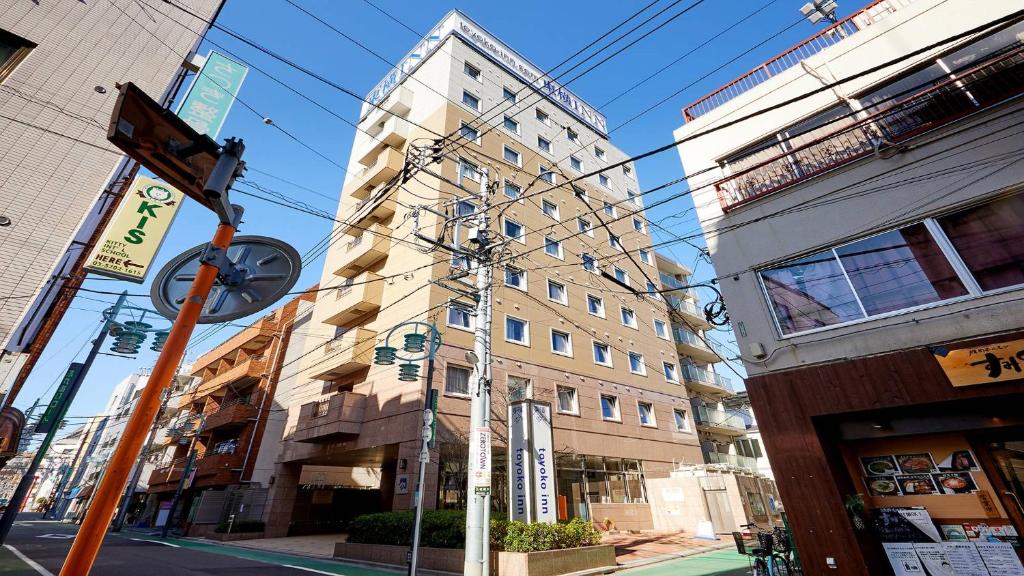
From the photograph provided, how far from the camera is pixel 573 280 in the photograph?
2738cm

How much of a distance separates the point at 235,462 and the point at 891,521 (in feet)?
108

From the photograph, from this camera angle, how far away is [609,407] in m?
24.2

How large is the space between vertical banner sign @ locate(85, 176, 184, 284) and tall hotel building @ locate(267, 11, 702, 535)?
253 inches

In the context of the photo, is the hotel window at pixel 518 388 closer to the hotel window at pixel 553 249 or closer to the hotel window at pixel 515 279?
the hotel window at pixel 515 279

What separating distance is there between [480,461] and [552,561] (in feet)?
12.5

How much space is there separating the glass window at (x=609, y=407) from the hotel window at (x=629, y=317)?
20.3 feet

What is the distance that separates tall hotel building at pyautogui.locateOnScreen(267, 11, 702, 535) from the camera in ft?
63.1

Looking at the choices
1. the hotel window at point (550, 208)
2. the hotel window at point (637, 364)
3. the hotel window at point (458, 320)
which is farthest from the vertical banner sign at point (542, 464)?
the hotel window at point (550, 208)

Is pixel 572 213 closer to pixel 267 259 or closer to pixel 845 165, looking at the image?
pixel 845 165

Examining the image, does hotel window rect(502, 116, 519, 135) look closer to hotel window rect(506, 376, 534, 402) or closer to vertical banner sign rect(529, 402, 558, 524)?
hotel window rect(506, 376, 534, 402)

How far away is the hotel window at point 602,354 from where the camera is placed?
83.3 feet

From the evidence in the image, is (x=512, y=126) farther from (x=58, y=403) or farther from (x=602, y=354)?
(x=58, y=403)

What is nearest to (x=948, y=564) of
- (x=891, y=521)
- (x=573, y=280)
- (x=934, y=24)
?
(x=891, y=521)

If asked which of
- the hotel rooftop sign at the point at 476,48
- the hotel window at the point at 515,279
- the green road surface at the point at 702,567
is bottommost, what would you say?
the green road surface at the point at 702,567
